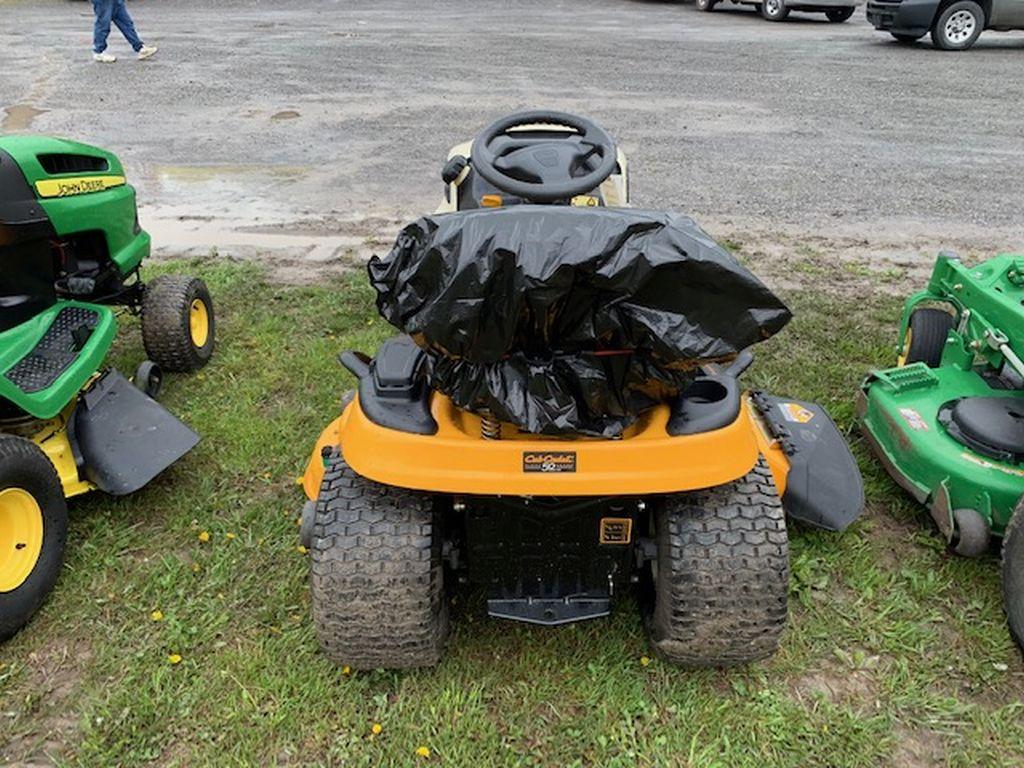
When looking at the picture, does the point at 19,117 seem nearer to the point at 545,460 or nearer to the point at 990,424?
the point at 545,460

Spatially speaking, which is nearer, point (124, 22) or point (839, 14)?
point (124, 22)

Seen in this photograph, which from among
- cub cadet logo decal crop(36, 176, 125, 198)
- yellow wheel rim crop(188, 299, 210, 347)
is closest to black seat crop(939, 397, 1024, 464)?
yellow wheel rim crop(188, 299, 210, 347)

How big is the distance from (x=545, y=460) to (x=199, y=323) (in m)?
2.54

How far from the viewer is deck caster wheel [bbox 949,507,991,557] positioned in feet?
8.48

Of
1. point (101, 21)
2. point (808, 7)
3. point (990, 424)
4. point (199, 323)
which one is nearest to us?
point (990, 424)

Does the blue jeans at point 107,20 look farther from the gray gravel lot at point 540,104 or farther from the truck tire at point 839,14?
the truck tire at point 839,14

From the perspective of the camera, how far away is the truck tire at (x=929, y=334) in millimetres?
3473

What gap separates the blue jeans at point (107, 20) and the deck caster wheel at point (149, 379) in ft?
28.9

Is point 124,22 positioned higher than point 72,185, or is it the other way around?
point 72,185

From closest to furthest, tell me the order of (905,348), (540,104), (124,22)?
(905,348)
(540,104)
(124,22)

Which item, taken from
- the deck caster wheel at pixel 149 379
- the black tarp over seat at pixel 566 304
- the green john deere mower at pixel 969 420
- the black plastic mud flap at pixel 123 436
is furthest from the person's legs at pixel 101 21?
the black tarp over seat at pixel 566 304

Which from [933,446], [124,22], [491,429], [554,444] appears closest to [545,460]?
[554,444]

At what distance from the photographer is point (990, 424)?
106 inches

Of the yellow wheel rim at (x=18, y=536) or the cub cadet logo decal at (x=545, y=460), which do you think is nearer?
the cub cadet logo decal at (x=545, y=460)
